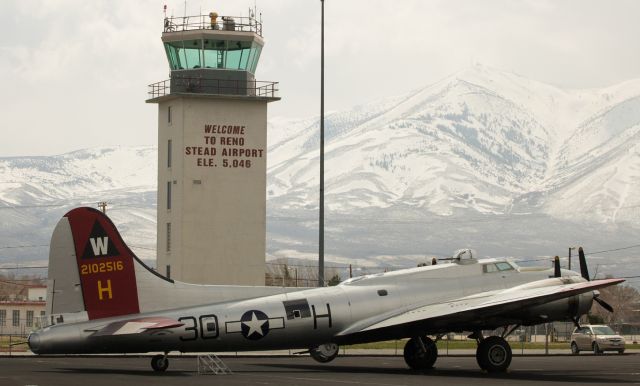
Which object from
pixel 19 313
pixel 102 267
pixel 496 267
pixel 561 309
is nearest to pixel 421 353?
pixel 496 267

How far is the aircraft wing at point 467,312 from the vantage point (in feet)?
139

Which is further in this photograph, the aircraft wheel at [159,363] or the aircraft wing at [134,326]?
the aircraft wheel at [159,363]

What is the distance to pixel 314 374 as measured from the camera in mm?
43219

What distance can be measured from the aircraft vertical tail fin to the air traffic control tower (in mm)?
45055

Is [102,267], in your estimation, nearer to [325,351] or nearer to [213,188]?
[325,351]

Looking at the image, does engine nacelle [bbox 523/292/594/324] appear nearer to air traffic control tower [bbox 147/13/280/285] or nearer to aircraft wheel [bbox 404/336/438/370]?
aircraft wheel [bbox 404/336/438/370]

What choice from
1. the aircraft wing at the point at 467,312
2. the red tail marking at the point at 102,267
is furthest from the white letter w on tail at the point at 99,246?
the aircraft wing at the point at 467,312

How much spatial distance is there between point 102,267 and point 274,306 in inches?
214

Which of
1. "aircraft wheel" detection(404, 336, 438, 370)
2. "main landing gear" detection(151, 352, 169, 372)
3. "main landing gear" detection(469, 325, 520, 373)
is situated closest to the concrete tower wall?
"aircraft wheel" detection(404, 336, 438, 370)

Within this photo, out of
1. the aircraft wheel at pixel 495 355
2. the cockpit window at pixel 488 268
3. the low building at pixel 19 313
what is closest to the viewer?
the aircraft wheel at pixel 495 355

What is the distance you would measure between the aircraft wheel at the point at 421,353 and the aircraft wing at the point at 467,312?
5.99ft

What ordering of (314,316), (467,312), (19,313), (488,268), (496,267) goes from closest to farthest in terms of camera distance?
(467,312)
(314,316)
(488,268)
(496,267)
(19,313)

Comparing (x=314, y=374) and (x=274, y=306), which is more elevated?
(x=274, y=306)

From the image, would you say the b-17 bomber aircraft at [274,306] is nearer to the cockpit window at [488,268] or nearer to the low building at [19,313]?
the cockpit window at [488,268]
